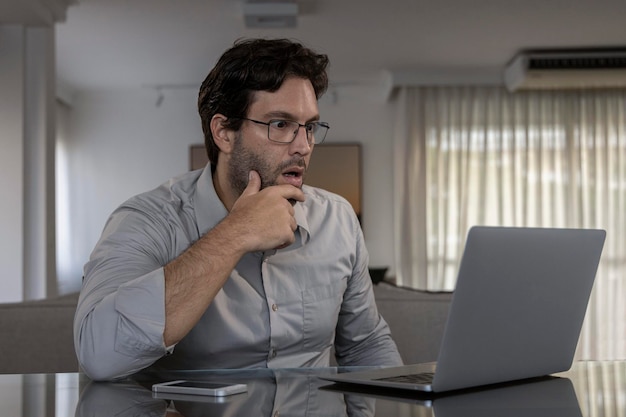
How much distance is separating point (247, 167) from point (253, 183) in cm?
7

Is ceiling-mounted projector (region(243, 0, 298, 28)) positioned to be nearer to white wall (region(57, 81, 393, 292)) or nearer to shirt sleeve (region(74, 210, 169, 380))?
white wall (region(57, 81, 393, 292))

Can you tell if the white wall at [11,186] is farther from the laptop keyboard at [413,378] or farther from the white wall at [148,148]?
the laptop keyboard at [413,378]

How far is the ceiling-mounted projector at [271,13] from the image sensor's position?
5.19m

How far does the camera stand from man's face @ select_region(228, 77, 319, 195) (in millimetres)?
1702

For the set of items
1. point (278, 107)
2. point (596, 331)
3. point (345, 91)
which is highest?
point (345, 91)

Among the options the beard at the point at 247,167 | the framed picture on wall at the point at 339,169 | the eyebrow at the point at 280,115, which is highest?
the framed picture on wall at the point at 339,169

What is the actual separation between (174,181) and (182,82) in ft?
20.2

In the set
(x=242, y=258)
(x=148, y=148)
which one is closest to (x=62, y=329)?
(x=242, y=258)

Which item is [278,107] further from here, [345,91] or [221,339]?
[345,91]

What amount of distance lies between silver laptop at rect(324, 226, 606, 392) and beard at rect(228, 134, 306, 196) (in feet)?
1.91

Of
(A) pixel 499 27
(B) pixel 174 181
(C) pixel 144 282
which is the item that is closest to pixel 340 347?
(B) pixel 174 181

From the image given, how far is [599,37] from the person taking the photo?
6.35 metres

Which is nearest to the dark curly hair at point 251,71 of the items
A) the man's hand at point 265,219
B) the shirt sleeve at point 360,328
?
the man's hand at point 265,219

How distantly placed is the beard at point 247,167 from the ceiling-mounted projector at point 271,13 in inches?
141
